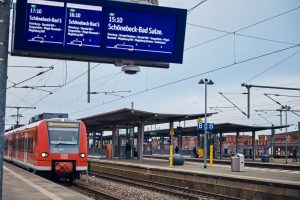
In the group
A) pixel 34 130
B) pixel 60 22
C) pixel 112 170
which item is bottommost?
pixel 112 170

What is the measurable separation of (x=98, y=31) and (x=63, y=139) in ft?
31.5

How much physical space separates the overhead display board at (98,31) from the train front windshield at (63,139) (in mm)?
8825

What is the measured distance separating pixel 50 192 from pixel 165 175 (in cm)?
1046

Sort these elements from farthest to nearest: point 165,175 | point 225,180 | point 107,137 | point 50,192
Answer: point 107,137, point 165,175, point 225,180, point 50,192

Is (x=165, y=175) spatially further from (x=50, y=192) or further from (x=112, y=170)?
(x=50, y=192)

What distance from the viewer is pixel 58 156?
20.0 m

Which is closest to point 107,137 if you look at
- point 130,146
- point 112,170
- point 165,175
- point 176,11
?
point 130,146

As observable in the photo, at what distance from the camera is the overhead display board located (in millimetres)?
11477

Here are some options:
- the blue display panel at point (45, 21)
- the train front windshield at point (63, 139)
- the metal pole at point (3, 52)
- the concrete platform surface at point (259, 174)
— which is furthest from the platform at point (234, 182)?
the metal pole at point (3, 52)

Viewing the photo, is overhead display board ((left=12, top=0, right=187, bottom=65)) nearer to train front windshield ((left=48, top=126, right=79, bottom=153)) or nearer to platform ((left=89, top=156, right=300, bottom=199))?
platform ((left=89, top=156, right=300, bottom=199))

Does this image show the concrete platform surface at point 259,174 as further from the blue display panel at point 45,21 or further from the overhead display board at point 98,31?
the blue display panel at point 45,21

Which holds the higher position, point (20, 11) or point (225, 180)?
point (20, 11)

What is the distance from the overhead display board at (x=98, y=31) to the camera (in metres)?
11.5

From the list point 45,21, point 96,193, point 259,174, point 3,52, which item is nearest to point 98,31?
point 45,21
